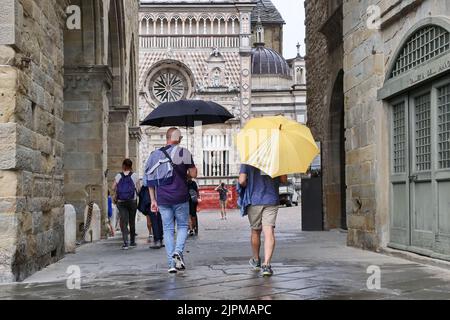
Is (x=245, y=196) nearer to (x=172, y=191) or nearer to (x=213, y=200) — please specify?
(x=172, y=191)

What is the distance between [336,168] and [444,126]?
857 cm

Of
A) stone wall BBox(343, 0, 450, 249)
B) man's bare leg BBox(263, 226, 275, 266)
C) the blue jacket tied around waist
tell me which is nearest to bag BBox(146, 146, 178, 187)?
the blue jacket tied around waist

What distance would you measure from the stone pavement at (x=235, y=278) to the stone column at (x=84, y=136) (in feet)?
15.1

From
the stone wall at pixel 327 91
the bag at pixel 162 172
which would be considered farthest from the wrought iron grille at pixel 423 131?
the stone wall at pixel 327 91

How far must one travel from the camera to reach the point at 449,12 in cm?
805

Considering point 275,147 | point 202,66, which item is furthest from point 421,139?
point 202,66

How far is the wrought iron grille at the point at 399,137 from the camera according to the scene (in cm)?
978

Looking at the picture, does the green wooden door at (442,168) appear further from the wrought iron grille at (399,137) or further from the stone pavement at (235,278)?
the wrought iron grille at (399,137)

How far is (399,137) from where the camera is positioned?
997 cm

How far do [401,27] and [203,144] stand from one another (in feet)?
162

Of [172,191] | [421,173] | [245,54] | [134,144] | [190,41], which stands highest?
[190,41]

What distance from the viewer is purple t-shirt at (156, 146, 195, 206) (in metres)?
8.27

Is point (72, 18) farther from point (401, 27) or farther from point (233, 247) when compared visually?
point (401, 27)

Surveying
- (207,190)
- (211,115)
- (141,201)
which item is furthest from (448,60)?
(207,190)
